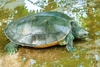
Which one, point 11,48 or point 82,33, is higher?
point 82,33

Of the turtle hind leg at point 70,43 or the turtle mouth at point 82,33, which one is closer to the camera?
the turtle hind leg at point 70,43

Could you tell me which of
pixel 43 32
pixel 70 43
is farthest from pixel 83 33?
pixel 43 32

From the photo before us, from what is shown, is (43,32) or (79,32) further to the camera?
(79,32)

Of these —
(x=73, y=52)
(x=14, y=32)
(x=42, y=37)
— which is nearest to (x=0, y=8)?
(x=14, y=32)

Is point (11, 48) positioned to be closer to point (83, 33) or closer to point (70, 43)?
point (70, 43)

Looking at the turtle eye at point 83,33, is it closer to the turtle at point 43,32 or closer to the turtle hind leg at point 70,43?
the turtle at point 43,32

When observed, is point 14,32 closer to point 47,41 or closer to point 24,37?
point 24,37

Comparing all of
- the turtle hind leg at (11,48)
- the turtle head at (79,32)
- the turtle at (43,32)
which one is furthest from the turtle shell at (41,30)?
the turtle head at (79,32)

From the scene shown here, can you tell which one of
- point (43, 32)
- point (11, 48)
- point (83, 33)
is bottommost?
point (11, 48)
